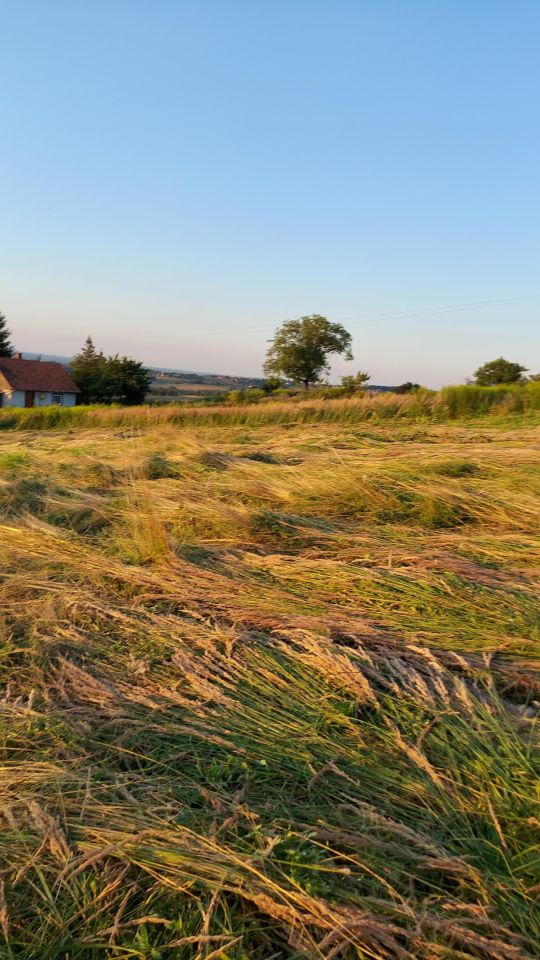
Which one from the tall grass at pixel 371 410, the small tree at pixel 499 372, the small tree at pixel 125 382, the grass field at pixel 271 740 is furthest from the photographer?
the small tree at pixel 125 382

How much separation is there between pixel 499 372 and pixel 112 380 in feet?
82.5

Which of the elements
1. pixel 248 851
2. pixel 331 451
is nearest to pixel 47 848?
pixel 248 851

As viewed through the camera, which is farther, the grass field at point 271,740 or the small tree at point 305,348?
the small tree at point 305,348

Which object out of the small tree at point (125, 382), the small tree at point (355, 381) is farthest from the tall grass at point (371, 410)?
the small tree at point (125, 382)

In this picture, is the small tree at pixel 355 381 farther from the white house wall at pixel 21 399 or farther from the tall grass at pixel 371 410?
the white house wall at pixel 21 399

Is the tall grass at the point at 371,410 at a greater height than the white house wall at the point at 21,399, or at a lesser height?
greater

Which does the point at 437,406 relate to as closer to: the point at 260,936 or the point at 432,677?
the point at 432,677

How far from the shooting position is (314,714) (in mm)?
2242

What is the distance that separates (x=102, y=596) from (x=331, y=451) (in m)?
4.77

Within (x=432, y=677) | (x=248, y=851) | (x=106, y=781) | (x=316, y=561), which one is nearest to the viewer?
(x=248, y=851)

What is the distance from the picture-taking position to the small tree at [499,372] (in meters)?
27.9

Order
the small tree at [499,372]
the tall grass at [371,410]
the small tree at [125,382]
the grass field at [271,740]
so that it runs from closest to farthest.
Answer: the grass field at [271,740] → the tall grass at [371,410] → the small tree at [499,372] → the small tree at [125,382]

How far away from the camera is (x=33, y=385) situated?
1700 inches

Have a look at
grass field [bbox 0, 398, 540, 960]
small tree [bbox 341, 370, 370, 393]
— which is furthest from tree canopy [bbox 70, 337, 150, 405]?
grass field [bbox 0, 398, 540, 960]
